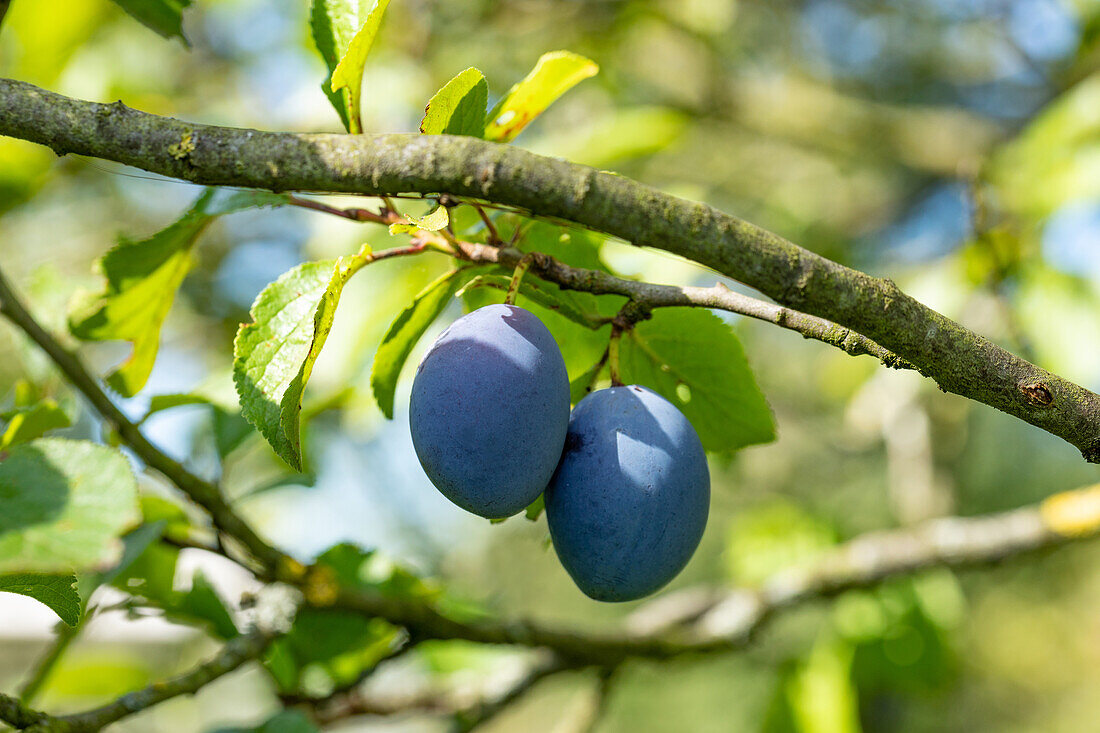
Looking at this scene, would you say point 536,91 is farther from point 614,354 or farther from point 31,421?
point 31,421

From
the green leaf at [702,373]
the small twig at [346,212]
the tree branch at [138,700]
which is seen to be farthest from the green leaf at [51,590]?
the green leaf at [702,373]

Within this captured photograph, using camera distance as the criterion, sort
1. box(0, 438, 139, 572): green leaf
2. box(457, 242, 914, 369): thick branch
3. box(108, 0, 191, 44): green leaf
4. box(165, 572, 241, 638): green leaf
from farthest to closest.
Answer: box(165, 572, 241, 638): green leaf → box(108, 0, 191, 44): green leaf → box(457, 242, 914, 369): thick branch → box(0, 438, 139, 572): green leaf

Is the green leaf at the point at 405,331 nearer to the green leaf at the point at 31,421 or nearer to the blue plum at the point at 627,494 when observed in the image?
the blue plum at the point at 627,494

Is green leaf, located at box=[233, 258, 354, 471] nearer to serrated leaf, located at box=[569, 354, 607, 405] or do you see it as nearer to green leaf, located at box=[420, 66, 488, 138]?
green leaf, located at box=[420, 66, 488, 138]

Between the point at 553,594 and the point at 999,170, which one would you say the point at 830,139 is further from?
the point at 553,594

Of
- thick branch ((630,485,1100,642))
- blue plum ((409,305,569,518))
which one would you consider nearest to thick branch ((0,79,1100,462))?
blue plum ((409,305,569,518))

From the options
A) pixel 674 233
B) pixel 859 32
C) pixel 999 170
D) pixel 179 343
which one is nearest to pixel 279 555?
pixel 674 233
